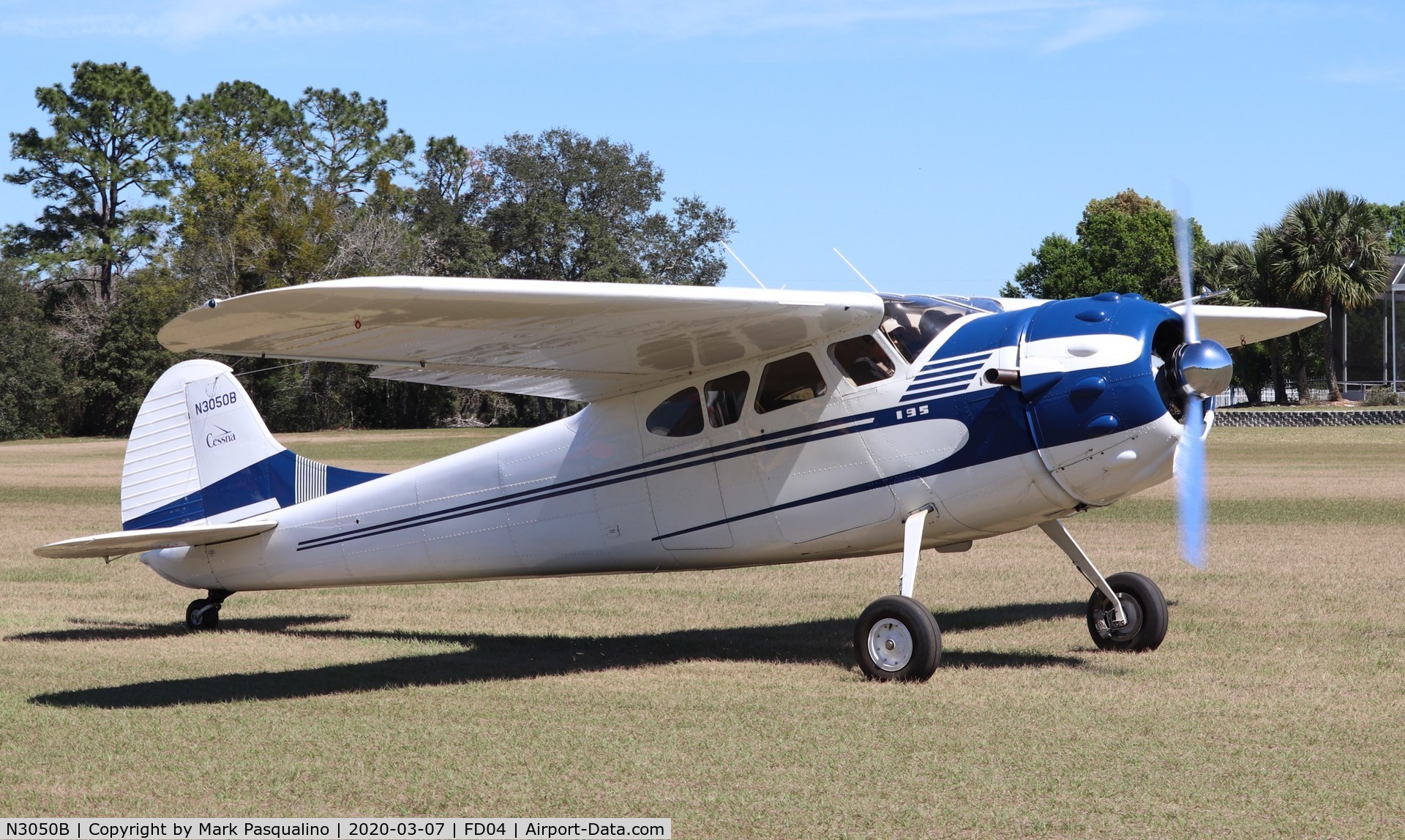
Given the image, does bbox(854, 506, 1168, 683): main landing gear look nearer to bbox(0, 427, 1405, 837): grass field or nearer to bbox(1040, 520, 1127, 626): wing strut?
bbox(1040, 520, 1127, 626): wing strut

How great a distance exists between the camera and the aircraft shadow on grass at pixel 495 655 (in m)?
8.54

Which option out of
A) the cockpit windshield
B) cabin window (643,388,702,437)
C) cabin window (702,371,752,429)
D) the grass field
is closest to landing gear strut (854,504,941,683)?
the grass field

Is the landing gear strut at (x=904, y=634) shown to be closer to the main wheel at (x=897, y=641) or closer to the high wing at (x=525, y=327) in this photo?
the main wheel at (x=897, y=641)

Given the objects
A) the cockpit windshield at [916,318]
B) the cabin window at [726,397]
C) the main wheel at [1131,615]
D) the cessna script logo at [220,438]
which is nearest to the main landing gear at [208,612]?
the cessna script logo at [220,438]

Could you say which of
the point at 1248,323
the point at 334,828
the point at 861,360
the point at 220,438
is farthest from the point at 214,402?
the point at 1248,323

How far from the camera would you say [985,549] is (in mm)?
16594

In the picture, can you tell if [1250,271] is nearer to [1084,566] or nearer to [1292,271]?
[1292,271]

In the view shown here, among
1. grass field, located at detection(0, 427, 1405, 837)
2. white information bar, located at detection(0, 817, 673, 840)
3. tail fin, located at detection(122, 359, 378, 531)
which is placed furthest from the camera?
tail fin, located at detection(122, 359, 378, 531)

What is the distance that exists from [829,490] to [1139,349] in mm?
2244

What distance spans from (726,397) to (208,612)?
508 centimetres

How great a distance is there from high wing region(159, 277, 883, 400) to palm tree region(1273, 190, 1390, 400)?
5121cm

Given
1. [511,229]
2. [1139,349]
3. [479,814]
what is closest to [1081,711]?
[1139,349]

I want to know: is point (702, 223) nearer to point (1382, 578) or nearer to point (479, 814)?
point (1382, 578)

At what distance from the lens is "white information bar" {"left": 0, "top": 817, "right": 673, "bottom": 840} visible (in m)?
5.32
